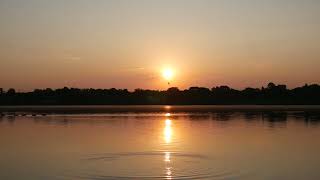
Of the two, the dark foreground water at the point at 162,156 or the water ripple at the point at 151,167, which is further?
the dark foreground water at the point at 162,156

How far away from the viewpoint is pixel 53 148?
2530cm

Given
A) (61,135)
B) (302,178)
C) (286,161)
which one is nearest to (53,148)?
(61,135)

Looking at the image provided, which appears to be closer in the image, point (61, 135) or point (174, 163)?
point (174, 163)

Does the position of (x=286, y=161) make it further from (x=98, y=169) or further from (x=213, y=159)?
(x=98, y=169)

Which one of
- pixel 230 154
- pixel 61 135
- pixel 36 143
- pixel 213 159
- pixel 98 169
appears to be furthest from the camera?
pixel 61 135

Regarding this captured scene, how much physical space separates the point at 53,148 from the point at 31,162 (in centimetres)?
508

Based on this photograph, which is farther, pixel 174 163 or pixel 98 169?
pixel 174 163

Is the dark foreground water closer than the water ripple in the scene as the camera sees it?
No

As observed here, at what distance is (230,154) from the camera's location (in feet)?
74.4

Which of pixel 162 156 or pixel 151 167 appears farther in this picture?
pixel 162 156

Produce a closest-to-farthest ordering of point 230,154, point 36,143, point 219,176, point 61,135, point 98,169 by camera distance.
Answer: point 219,176 → point 98,169 → point 230,154 → point 36,143 → point 61,135

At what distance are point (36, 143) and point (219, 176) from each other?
1383cm

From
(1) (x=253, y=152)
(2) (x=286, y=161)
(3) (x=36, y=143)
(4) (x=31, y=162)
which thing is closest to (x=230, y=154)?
(1) (x=253, y=152)

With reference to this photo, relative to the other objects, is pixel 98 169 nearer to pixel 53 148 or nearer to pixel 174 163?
pixel 174 163
